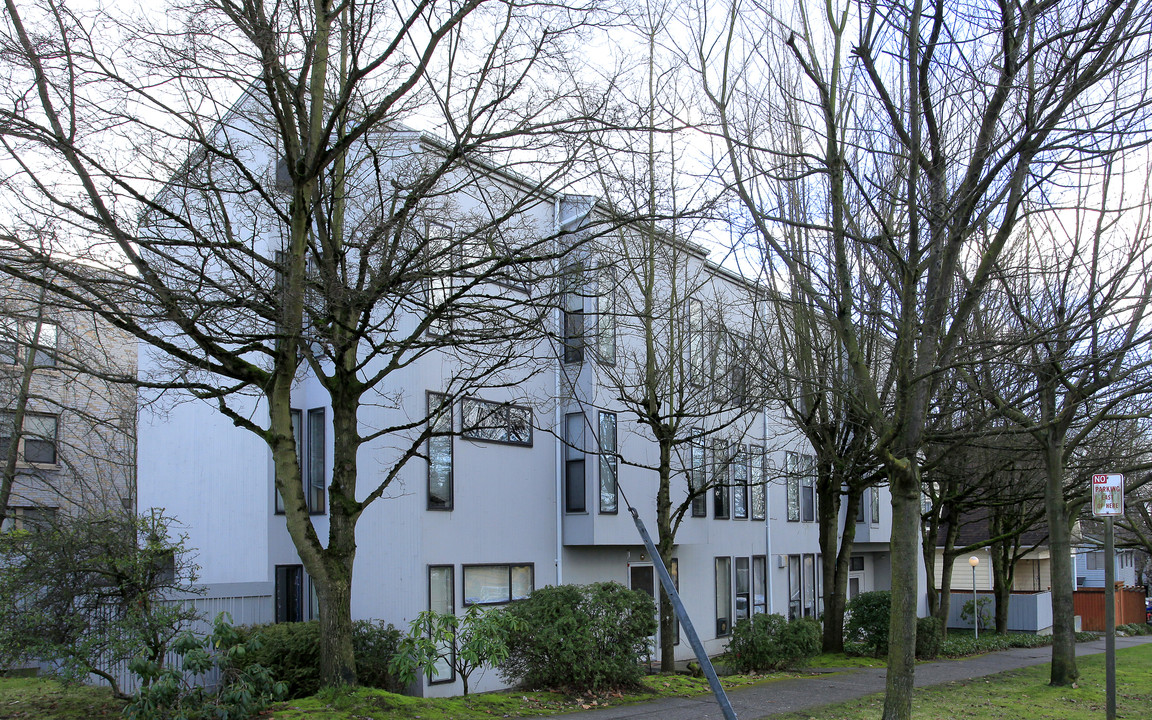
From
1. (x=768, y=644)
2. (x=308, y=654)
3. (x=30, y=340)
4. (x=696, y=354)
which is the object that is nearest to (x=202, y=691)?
(x=308, y=654)

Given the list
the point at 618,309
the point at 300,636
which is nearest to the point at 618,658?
the point at 300,636

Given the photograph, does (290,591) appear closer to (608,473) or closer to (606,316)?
(608,473)

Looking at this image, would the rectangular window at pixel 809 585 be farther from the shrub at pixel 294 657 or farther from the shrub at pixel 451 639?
the shrub at pixel 451 639

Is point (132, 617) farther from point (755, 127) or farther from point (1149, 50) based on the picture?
point (1149, 50)

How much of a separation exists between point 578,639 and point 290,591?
8.29 metres

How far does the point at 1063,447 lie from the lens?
565 inches

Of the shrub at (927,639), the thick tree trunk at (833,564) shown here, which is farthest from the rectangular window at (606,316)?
the shrub at (927,639)

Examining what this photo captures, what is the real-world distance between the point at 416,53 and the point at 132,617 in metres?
8.05

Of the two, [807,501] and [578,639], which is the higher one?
[807,501]

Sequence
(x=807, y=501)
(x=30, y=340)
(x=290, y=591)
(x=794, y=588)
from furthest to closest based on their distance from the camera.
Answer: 1. (x=807, y=501)
2. (x=794, y=588)
3. (x=290, y=591)
4. (x=30, y=340)

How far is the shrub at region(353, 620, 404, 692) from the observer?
1370cm

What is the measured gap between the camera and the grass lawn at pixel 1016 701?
443 inches

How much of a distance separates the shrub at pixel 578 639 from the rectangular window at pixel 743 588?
1318 cm

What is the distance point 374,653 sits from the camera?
45.6 ft
